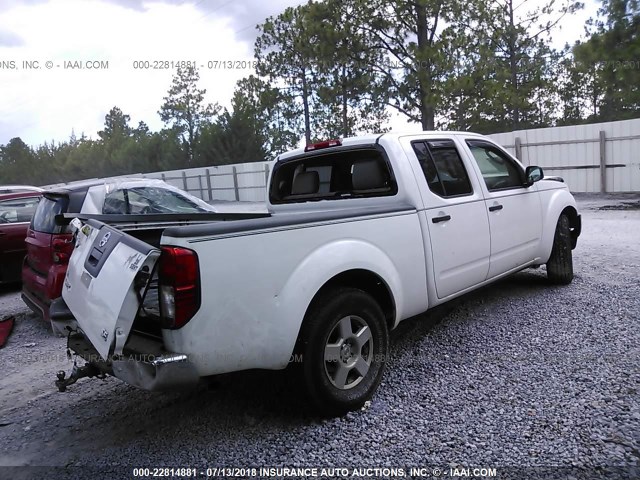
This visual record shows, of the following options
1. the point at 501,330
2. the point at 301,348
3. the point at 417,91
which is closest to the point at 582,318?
the point at 501,330

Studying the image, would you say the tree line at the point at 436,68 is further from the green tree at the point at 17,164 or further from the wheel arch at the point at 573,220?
the green tree at the point at 17,164

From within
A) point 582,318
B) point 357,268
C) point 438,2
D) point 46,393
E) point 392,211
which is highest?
point 438,2

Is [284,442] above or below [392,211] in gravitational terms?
below

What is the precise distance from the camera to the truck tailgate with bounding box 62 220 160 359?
259 centimetres

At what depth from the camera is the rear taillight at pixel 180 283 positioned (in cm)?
258

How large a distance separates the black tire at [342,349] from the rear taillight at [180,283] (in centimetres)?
71

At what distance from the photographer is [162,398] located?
3660 millimetres

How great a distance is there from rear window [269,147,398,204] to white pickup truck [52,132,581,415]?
1 cm

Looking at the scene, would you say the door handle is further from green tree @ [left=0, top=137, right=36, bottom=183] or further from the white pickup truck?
green tree @ [left=0, top=137, right=36, bottom=183]

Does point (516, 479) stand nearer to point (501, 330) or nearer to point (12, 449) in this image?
point (501, 330)

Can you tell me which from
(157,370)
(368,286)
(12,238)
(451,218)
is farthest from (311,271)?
(12,238)

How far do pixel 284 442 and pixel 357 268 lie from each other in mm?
1122

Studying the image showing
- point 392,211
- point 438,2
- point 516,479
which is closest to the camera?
point 516,479

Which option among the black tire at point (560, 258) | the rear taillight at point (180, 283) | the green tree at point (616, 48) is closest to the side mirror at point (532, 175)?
the black tire at point (560, 258)
